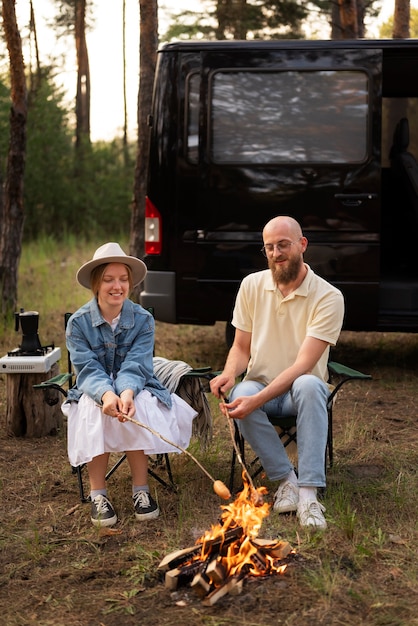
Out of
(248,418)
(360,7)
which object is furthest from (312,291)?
(360,7)

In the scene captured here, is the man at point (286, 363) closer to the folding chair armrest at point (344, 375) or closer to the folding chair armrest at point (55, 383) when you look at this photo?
the folding chair armrest at point (344, 375)

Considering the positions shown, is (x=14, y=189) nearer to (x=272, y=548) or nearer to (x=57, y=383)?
(x=57, y=383)

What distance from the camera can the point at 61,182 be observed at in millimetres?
15781

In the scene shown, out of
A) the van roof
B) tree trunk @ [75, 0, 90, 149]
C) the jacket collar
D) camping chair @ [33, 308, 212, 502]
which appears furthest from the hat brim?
tree trunk @ [75, 0, 90, 149]

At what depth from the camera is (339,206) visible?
5.73 meters

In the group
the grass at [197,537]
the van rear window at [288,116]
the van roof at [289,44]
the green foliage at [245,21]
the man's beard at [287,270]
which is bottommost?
the grass at [197,537]

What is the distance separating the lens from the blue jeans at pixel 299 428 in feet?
11.6

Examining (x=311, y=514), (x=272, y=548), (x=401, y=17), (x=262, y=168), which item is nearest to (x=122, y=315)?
(x=311, y=514)

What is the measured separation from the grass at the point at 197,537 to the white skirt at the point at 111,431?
0.97 feet

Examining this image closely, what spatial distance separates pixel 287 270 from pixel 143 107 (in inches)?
234

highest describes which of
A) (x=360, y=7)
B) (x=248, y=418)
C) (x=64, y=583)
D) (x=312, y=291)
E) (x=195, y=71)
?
(x=360, y=7)

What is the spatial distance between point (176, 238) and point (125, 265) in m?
2.10

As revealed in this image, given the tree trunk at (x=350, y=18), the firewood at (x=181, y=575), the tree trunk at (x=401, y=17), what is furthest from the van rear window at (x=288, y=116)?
the tree trunk at (x=401, y=17)

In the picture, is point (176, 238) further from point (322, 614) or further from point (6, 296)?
point (322, 614)
